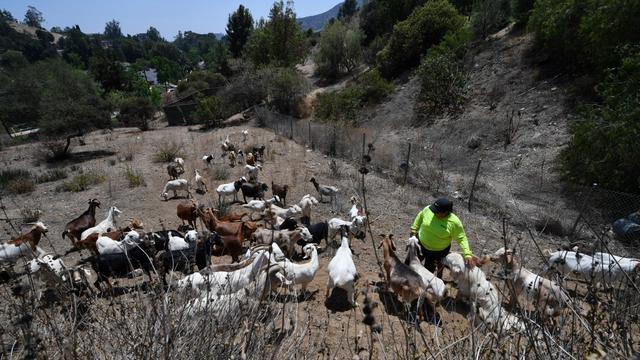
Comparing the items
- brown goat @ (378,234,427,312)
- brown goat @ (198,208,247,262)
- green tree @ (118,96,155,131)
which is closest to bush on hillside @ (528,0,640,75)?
brown goat @ (378,234,427,312)

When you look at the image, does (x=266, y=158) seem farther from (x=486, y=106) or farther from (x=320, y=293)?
(x=486, y=106)

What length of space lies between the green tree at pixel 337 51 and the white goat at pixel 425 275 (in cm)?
3165

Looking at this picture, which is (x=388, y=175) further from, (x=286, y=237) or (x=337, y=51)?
(x=337, y=51)

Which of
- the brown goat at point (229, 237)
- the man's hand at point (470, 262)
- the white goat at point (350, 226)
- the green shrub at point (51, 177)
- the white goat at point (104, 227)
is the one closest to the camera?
the man's hand at point (470, 262)

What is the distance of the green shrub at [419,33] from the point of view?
25203mm

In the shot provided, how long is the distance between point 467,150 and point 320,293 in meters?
12.0

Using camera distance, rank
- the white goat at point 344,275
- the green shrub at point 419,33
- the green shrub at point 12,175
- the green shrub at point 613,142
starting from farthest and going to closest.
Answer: the green shrub at point 419,33 < the green shrub at point 12,175 < the green shrub at point 613,142 < the white goat at point 344,275

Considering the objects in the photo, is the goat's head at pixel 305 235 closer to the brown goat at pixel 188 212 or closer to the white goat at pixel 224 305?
the brown goat at pixel 188 212

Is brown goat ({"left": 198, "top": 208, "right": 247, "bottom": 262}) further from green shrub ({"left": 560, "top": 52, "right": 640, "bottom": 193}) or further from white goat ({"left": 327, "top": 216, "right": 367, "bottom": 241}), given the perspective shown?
green shrub ({"left": 560, "top": 52, "right": 640, "bottom": 193})

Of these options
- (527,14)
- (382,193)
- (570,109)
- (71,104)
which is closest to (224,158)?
(382,193)

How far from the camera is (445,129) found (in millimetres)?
17672

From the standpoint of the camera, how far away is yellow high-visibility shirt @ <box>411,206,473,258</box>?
16.8 ft

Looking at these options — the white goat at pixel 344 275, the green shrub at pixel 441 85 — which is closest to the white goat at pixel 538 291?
the white goat at pixel 344 275

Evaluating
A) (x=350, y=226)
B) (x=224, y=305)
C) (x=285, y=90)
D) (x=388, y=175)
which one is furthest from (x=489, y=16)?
(x=224, y=305)
